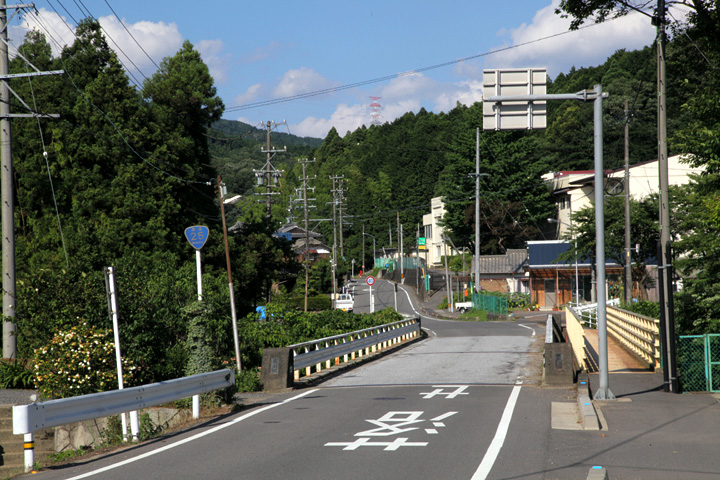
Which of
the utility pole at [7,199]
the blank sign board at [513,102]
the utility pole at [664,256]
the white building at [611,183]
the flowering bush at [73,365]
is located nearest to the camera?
the flowering bush at [73,365]

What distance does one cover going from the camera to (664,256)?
1470 centimetres

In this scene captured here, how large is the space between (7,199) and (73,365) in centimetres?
728

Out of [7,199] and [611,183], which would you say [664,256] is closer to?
[7,199]

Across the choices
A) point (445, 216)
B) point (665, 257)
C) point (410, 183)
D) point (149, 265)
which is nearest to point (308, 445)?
point (665, 257)

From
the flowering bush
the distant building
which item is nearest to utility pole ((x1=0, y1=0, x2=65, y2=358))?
the flowering bush

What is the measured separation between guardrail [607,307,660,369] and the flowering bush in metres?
13.7

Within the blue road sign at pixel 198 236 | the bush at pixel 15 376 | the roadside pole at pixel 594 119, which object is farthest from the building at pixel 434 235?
the roadside pole at pixel 594 119

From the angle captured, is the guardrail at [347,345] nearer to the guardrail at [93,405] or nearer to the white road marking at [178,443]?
the white road marking at [178,443]

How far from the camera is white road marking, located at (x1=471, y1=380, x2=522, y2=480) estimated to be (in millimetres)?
8086

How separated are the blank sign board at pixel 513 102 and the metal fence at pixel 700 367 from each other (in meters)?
5.61

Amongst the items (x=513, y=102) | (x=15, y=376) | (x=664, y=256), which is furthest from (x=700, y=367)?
(x=15, y=376)

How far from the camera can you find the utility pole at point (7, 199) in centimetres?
1888

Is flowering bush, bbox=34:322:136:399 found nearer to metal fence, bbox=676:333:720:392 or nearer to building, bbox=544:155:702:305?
metal fence, bbox=676:333:720:392

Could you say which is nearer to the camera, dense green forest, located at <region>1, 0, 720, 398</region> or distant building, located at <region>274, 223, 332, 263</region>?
dense green forest, located at <region>1, 0, 720, 398</region>
